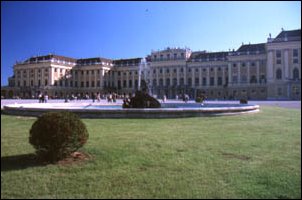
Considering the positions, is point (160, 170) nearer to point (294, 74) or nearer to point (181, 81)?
point (294, 74)

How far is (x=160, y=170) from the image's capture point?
5.35 metres

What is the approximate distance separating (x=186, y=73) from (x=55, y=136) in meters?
78.6

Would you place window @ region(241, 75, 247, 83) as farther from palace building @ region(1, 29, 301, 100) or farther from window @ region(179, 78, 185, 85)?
window @ region(179, 78, 185, 85)

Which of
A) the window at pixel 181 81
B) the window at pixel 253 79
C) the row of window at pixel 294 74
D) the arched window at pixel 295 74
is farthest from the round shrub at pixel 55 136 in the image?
the window at pixel 181 81

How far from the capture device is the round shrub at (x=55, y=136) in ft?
16.9

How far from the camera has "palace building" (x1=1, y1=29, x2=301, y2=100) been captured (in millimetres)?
64750

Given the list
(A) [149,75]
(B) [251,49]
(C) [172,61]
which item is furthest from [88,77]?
(B) [251,49]

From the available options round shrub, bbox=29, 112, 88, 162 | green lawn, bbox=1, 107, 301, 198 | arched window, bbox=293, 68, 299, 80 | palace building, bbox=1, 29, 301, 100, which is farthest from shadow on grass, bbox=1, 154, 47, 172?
arched window, bbox=293, 68, 299, 80

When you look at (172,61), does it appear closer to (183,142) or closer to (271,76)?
(271,76)

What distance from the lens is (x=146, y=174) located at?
202 inches

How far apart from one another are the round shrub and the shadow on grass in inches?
5.9

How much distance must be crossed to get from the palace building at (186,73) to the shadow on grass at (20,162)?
5996 centimetres

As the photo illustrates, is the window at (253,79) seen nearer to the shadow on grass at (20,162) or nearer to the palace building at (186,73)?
the palace building at (186,73)

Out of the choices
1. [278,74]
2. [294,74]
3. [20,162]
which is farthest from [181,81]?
[20,162]
